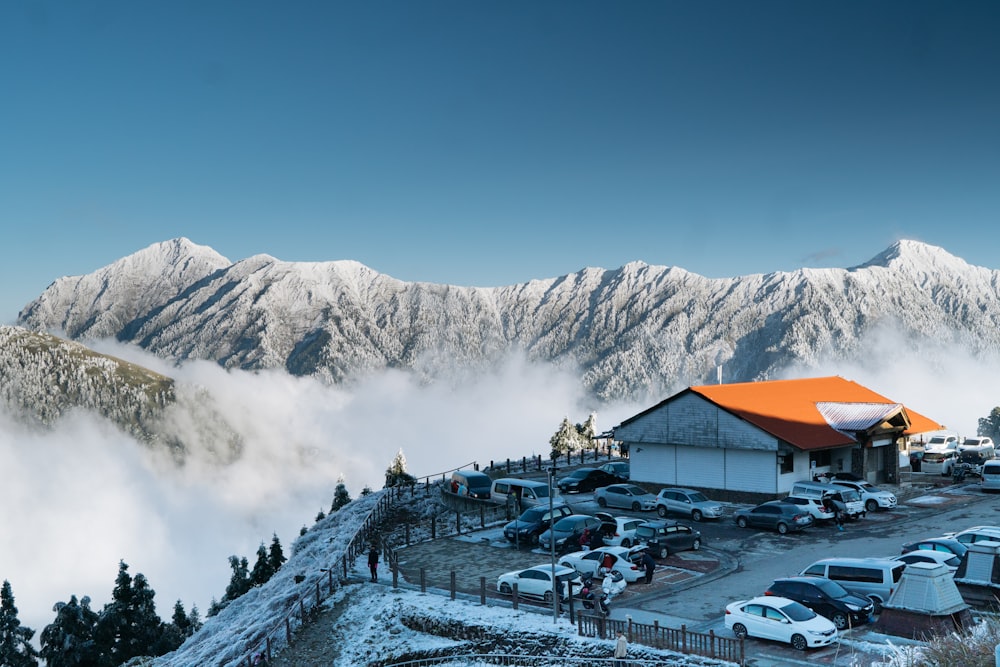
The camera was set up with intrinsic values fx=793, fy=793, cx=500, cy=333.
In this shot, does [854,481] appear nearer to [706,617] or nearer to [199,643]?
[706,617]

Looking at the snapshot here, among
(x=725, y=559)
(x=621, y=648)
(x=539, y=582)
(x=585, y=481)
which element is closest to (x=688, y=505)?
(x=725, y=559)

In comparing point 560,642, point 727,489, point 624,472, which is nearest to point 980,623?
point 560,642

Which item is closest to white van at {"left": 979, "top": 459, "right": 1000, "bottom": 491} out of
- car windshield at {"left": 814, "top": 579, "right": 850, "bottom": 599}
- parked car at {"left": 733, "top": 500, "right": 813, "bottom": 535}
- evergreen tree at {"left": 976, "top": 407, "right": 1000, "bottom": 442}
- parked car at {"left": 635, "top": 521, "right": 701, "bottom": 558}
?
parked car at {"left": 733, "top": 500, "right": 813, "bottom": 535}

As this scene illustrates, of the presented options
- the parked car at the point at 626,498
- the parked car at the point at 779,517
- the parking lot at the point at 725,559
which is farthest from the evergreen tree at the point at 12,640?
the parked car at the point at 779,517

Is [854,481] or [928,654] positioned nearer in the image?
[928,654]

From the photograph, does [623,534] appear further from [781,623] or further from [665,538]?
[781,623]

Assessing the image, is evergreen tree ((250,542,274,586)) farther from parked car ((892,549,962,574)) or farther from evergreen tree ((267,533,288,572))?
parked car ((892,549,962,574))
